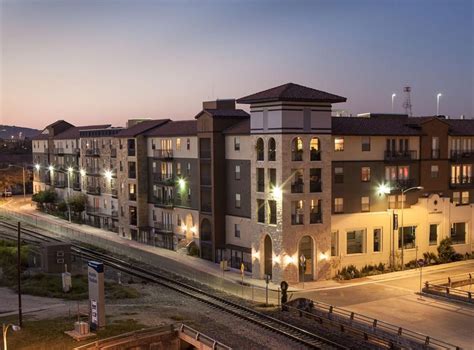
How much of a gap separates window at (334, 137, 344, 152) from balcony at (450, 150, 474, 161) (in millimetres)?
12944

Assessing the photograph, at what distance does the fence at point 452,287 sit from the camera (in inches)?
1695

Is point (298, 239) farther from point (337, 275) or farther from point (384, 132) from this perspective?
point (384, 132)

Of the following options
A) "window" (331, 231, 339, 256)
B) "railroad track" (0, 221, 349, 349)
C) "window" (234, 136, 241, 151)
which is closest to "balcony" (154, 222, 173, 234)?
"railroad track" (0, 221, 349, 349)

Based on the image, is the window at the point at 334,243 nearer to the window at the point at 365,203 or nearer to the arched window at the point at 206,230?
the window at the point at 365,203

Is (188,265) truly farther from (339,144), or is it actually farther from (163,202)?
(339,144)

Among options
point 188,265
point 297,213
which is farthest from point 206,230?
point 297,213

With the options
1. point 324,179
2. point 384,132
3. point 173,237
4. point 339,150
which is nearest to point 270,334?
point 324,179

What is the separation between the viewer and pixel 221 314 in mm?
39781

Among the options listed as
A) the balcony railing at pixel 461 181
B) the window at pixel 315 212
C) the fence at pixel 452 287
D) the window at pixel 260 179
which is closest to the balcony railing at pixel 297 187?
the window at pixel 315 212

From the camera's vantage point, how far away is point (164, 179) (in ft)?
227

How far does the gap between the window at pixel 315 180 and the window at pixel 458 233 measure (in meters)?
16.4

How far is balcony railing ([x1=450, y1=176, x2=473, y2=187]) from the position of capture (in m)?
59.4

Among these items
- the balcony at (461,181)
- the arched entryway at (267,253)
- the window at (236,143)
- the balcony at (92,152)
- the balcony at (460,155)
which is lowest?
the arched entryway at (267,253)

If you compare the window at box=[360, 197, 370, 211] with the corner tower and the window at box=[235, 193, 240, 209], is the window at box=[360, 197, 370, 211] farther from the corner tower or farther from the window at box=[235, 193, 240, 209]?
the window at box=[235, 193, 240, 209]
